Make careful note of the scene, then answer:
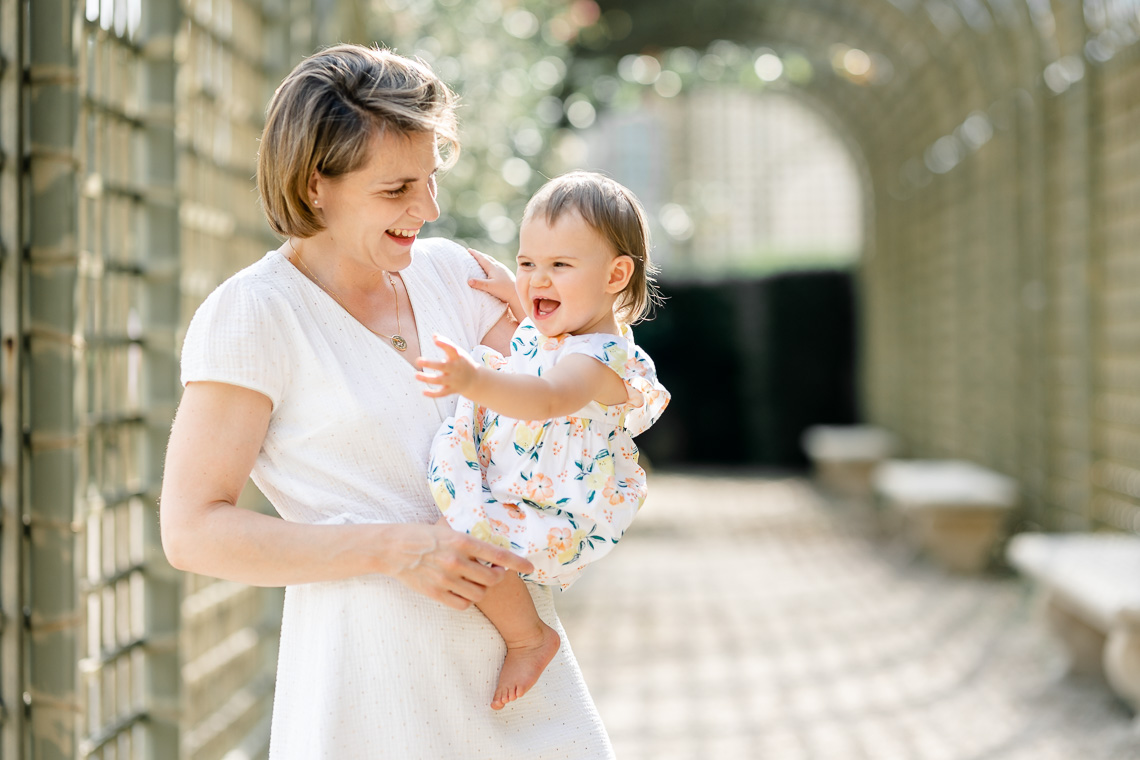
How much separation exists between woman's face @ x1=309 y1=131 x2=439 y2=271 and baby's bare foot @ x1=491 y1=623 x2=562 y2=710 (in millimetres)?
522

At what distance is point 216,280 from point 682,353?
10637mm

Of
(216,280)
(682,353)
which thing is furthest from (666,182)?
(216,280)

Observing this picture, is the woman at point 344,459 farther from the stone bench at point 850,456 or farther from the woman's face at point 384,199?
the stone bench at point 850,456

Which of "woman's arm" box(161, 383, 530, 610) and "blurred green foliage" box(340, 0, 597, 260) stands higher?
"blurred green foliage" box(340, 0, 597, 260)

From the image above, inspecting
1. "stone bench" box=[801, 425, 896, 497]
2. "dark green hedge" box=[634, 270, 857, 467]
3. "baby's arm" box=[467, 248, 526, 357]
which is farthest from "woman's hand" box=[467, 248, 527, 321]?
A: "dark green hedge" box=[634, 270, 857, 467]

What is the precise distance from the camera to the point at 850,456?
11.1 meters

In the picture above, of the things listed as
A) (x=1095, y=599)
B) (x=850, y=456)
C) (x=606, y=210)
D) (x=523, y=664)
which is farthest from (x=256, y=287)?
(x=850, y=456)

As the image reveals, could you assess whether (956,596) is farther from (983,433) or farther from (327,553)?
(327,553)

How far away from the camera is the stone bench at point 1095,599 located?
402 centimetres

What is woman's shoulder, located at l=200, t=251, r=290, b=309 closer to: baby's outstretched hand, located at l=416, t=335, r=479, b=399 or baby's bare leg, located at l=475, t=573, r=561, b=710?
baby's outstretched hand, located at l=416, t=335, r=479, b=399

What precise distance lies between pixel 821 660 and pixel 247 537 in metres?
4.47

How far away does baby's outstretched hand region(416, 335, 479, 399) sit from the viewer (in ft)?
4.38

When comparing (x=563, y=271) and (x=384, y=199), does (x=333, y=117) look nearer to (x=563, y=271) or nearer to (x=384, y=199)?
(x=384, y=199)

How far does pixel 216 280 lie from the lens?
12.6 ft
